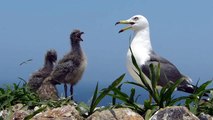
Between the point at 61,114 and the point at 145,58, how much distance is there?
390 cm

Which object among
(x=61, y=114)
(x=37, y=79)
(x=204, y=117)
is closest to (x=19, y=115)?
(x=61, y=114)

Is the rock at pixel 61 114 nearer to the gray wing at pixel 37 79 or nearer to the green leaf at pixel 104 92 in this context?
the green leaf at pixel 104 92

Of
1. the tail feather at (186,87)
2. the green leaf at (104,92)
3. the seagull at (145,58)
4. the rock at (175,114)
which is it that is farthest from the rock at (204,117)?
the tail feather at (186,87)

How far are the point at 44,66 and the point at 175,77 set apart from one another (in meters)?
2.56

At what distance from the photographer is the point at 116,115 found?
20.0 feet

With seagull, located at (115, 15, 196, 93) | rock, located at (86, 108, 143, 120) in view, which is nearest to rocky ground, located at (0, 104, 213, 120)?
rock, located at (86, 108, 143, 120)

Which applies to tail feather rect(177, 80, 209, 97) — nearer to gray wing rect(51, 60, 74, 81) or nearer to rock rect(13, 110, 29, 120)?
gray wing rect(51, 60, 74, 81)

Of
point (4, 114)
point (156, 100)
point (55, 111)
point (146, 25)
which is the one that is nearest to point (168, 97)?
point (156, 100)

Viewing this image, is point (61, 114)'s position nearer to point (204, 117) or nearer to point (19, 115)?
point (19, 115)

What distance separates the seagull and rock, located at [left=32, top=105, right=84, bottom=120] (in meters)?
3.04

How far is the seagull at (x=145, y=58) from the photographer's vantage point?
375 inches

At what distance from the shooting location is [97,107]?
6.82 meters

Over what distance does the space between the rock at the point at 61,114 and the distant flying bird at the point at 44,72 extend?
12.5ft

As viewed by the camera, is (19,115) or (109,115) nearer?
(109,115)
